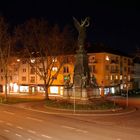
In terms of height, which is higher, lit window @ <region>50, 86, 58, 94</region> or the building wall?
the building wall

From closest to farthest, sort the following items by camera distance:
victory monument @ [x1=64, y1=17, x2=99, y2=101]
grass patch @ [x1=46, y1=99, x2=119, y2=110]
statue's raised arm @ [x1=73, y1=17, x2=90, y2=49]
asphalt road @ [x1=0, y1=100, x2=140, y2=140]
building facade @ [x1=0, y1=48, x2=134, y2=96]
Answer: asphalt road @ [x1=0, y1=100, x2=140, y2=140] → grass patch @ [x1=46, y1=99, x2=119, y2=110] → victory monument @ [x1=64, y1=17, x2=99, y2=101] → statue's raised arm @ [x1=73, y1=17, x2=90, y2=49] → building facade @ [x1=0, y1=48, x2=134, y2=96]

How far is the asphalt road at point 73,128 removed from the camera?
20831 mm

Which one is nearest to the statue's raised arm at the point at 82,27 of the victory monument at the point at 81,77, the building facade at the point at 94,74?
the victory monument at the point at 81,77

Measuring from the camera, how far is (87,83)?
135 feet

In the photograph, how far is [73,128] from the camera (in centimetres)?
2438

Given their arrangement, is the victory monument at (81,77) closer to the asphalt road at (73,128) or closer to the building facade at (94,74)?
the asphalt road at (73,128)

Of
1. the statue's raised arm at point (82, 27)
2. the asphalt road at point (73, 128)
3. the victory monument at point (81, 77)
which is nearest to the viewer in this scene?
the asphalt road at point (73, 128)

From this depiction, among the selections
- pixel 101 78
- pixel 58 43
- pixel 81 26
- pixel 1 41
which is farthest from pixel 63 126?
pixel 101 78

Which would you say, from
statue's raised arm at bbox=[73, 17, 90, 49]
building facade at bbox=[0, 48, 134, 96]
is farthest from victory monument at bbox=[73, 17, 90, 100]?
building facade at bbox=[0, 48, 134, 96]

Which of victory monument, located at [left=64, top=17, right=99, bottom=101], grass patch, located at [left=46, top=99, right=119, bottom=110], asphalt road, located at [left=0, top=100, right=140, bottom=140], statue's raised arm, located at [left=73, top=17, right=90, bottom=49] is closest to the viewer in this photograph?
asphalt road, located at [left=0, top=100, right=140, bottom=140]

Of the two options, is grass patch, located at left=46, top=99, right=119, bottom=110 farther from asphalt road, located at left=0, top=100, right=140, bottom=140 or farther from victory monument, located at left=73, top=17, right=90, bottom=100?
asphalt road, located at left=0, top=100, right=140, bottom=140

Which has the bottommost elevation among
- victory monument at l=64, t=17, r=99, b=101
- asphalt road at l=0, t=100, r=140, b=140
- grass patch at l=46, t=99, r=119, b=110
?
asphalt road at l=0, t=100, r=140, b=140

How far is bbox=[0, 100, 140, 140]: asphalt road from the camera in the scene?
2083 centimetres

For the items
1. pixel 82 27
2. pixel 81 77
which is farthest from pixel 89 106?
pixel 82 27
